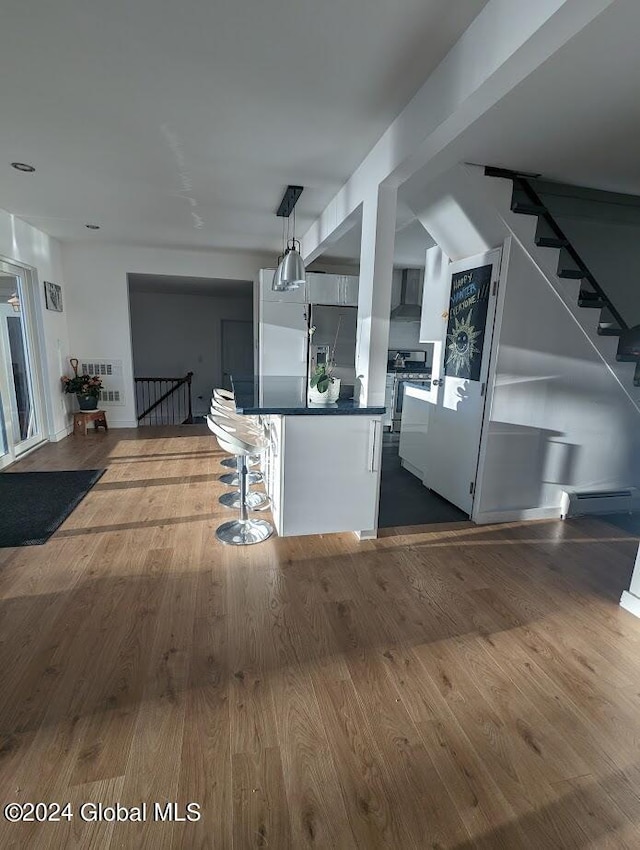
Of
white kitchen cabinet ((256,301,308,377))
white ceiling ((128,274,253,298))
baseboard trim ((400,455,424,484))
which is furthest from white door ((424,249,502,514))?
white ceiling ((128,274,253,298))

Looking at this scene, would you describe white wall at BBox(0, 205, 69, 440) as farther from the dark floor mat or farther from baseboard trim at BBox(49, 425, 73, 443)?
the dark floor mat

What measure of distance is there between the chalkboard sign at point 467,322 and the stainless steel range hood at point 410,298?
2994 millimetres

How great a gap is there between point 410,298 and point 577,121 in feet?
14.5

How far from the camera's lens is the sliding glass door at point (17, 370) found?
429 centimetres

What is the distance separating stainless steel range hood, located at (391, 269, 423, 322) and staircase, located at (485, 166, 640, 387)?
3.15m

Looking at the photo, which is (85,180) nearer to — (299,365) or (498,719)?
(299,365)

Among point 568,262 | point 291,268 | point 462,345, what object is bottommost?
point 462,345

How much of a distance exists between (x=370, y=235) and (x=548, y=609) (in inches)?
97.6

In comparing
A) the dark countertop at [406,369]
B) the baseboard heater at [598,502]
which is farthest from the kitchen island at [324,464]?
the dark countertop at [406,369]

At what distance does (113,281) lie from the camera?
582cm

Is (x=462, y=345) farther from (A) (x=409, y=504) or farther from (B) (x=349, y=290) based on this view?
(B) (x=349, y=290)

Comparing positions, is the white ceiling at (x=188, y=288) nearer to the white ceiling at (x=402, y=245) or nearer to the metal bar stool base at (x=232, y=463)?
the white ceiling at (x=402, y=245)

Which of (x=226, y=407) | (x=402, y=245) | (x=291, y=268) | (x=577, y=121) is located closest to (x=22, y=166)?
(x=291, y=268)

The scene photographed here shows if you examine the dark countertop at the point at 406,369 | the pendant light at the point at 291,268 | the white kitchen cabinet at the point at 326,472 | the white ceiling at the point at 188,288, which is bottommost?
the white kitchen cabinet at the point at 326,472
